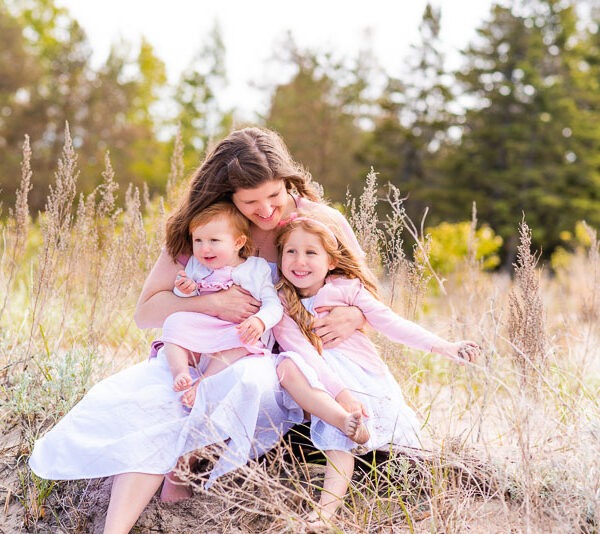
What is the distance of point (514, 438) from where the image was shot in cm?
278

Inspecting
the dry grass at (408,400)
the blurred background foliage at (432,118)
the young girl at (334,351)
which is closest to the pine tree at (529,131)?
the blurred background foliage at (432,118)

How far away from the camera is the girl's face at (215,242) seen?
2.57 metres

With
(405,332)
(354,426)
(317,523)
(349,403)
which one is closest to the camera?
(317,523)

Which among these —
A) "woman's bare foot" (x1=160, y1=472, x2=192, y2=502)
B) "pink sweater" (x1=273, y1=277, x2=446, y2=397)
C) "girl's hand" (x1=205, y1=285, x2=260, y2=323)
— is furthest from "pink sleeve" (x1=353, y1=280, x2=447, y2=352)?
"woman's bare foot" (x1=160, y1=472, x2=192, y2=502)

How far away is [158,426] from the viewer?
7.41 ft

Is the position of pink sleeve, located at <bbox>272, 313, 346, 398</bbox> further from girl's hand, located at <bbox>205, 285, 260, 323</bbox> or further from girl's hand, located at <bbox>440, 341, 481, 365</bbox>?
girl's hand, located at <bbox>440, 341, 481, 365</bbox>

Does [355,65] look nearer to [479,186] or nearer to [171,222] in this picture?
[479,186]

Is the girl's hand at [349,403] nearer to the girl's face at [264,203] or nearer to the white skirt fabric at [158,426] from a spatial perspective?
the white skirt fabric at [158,426]

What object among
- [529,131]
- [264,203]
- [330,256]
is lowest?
[529,131]

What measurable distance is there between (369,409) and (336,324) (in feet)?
1.16

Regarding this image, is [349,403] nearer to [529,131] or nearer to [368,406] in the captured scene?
[368,406]

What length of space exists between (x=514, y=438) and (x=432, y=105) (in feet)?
64.2

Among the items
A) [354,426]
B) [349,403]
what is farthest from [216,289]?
[354,426]

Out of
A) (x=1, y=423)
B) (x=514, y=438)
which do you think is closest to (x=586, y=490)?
(x=514, y=438)
